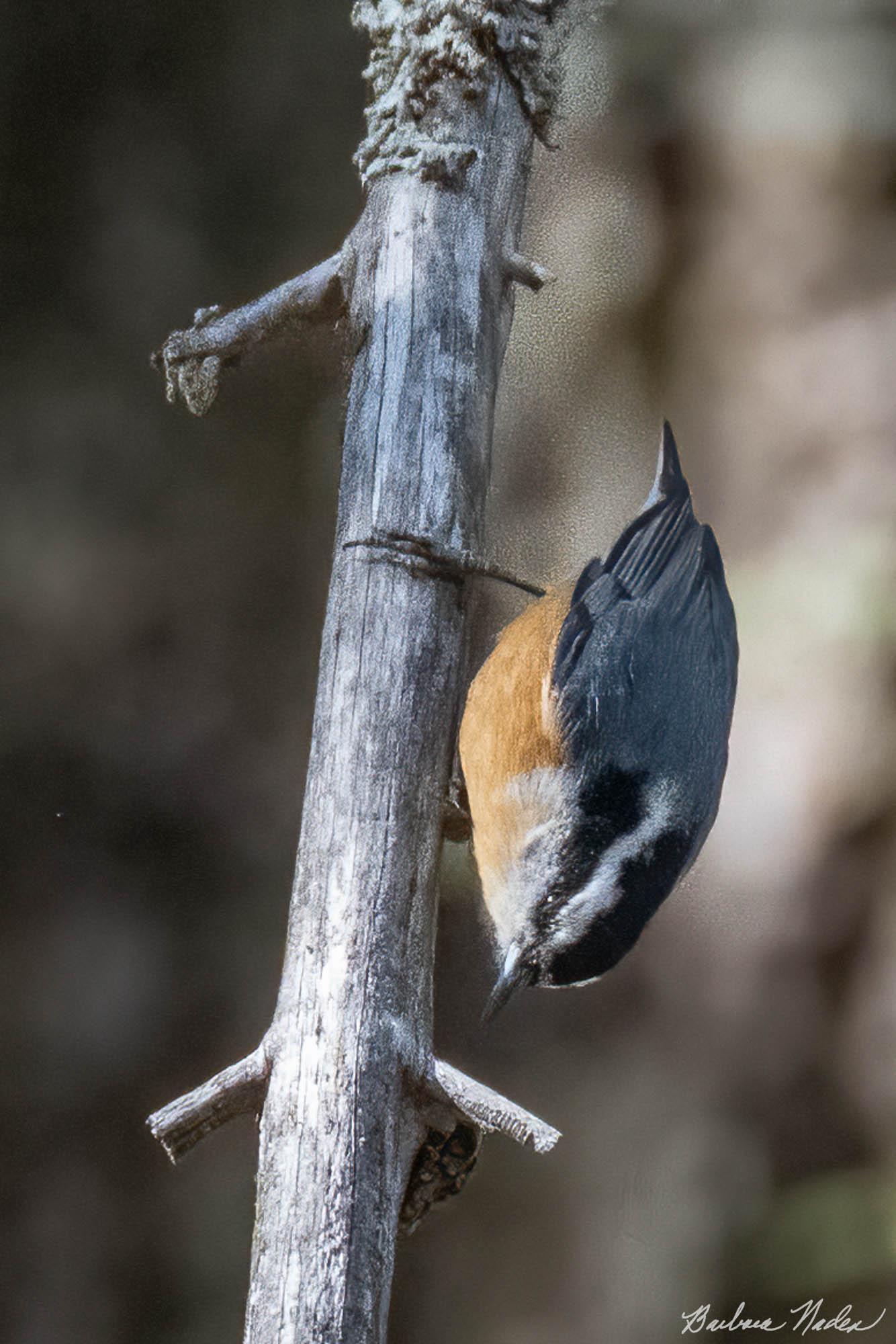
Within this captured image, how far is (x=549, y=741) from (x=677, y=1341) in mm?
405

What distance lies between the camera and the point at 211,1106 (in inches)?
25.9

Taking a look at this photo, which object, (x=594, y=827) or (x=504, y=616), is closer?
(x=594, y=827)

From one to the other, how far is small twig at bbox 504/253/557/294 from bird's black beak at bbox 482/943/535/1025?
18.7 inches

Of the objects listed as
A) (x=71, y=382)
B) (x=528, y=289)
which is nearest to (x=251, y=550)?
(x=71, y=382)

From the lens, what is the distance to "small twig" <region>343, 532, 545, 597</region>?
2.31 feet

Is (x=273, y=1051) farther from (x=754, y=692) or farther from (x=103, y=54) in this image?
(x=103, y=54)

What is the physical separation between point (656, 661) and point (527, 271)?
310mm

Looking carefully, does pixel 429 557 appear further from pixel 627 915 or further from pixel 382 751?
pixel 627 915

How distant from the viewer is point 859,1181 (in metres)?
0.77

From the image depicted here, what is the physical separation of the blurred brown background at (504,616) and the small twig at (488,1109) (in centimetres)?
7

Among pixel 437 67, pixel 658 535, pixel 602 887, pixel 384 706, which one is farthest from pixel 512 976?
pixel 437 67
